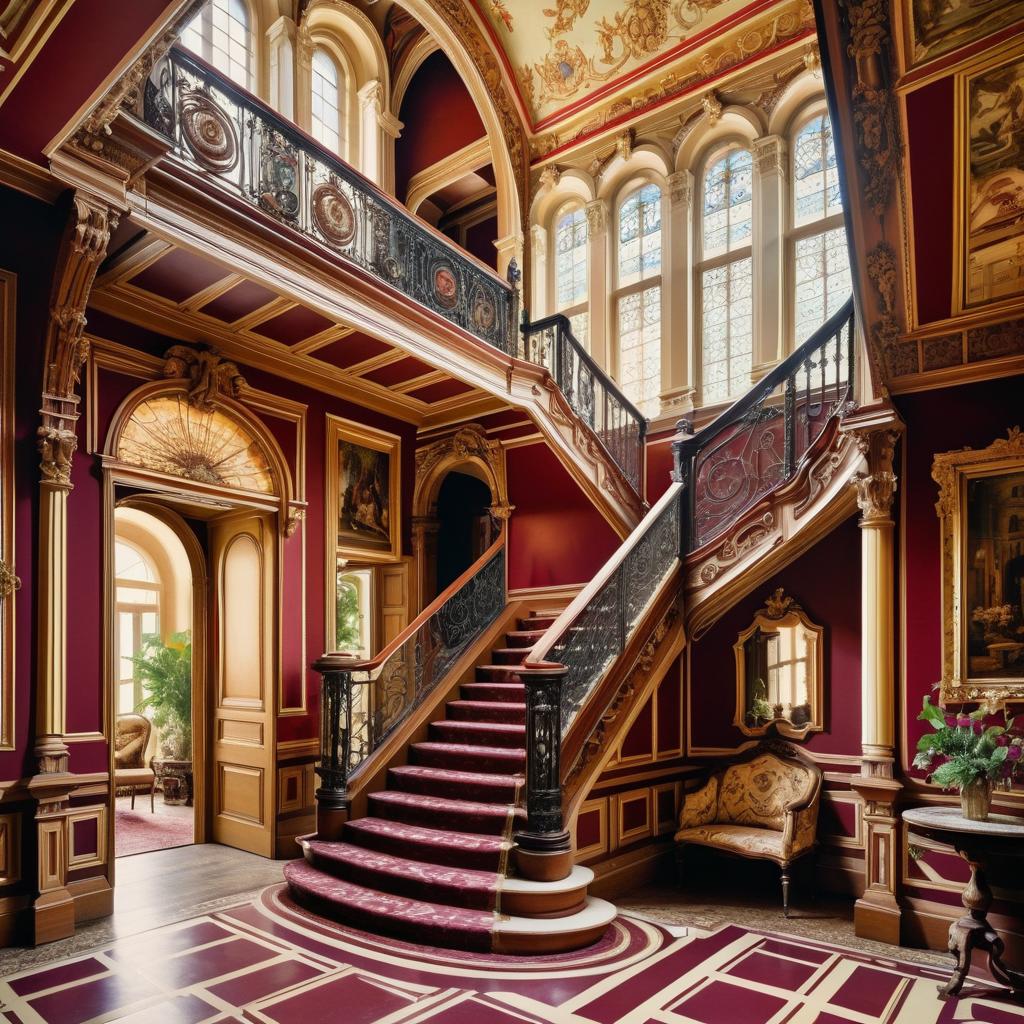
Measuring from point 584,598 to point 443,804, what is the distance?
68.0 inches

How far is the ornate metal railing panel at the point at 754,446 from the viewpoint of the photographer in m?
6.00

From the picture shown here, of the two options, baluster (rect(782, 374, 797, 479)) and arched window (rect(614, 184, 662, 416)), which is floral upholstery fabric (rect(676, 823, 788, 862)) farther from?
arched window (rect(614, 184, 662, 416))

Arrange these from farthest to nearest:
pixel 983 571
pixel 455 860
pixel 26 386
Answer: pixel 455 860 < pixel 26 386 < pixel 983 571

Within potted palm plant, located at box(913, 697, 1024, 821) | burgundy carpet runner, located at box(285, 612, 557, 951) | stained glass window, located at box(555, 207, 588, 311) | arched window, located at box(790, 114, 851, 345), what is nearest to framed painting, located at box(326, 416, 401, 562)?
burgundy carpet runner, located at box(285, 612, 557, 951)

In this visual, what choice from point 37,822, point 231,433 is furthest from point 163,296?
point 37,822

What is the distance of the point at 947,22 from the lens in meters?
3.75

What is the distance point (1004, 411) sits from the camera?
15.7ft

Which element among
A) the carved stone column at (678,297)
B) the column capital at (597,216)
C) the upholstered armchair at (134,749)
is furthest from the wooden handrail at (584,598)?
the upholstered armchair at (134,749)

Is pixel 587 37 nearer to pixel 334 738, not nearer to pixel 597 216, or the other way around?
pixel 597 216

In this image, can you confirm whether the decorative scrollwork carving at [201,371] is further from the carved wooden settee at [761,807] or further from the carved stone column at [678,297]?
the carved wooden settee at [761,807]

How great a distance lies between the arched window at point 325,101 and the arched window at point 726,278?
4.03m

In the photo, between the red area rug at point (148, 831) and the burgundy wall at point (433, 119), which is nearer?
the red area rug at point (148, 831)

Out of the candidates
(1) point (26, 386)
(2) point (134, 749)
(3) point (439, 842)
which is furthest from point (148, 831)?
(1) point (26, 386)

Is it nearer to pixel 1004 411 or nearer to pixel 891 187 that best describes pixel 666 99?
pixel 891 187
